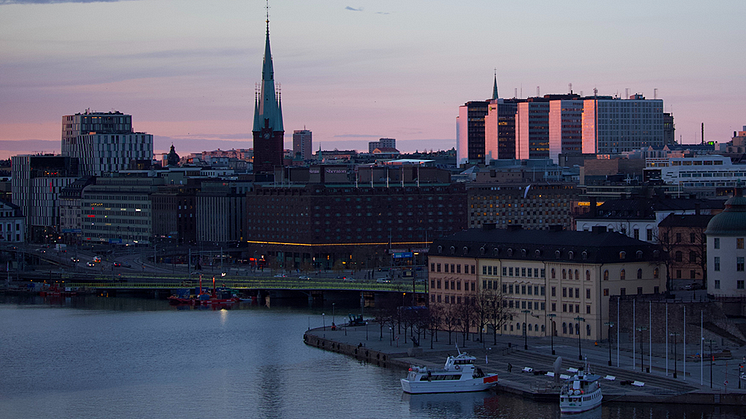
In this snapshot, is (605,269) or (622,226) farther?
(622,226)

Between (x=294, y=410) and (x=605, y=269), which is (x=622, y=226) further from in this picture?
(x=294, y=410)

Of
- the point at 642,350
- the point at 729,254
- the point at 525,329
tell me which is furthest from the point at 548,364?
the point at 729,254

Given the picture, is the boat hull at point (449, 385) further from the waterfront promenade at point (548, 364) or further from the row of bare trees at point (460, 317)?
the row of bare trees at point (460, 317)

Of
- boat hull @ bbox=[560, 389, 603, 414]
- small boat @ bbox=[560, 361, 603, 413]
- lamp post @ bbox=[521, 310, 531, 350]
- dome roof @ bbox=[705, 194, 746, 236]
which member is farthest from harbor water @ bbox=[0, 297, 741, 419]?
dome roof @ bbox=[705, 194, 746, 236]

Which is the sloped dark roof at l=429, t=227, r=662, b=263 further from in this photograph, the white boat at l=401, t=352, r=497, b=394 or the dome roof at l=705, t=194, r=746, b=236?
the white boat at l=401, t=352, r=497, b=394

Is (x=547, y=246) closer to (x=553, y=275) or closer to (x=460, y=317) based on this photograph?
(x=553, y=275)

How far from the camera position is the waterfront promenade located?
94625 millimetres

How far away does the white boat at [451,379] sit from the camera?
4031 inches

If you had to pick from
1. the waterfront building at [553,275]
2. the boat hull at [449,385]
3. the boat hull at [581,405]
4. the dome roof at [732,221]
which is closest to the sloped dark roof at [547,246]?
the waterfront building at [553,275]

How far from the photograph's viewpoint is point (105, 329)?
147 meters

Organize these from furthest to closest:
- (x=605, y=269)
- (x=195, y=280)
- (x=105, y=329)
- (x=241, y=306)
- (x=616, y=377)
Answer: (x=195, y=280), (x=241, y=306), (x=105, y=329), (x=605, y=269), (x=616, y=377)

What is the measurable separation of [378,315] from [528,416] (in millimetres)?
45805

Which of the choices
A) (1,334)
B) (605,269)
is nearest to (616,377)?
(605,269)

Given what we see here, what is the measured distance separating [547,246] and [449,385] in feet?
71.2
